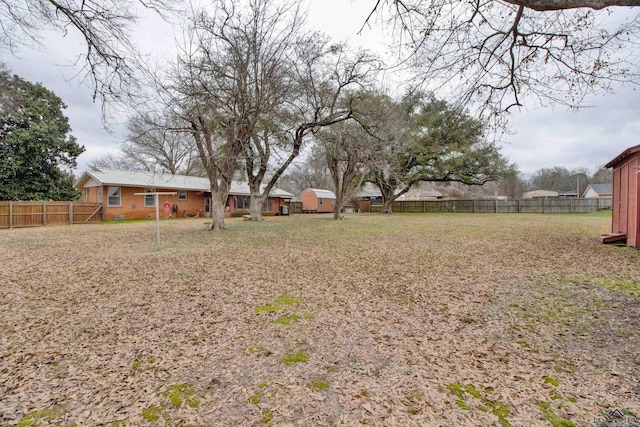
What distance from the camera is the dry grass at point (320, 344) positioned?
209 cm

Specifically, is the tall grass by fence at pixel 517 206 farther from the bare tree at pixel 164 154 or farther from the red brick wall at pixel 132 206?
the bare tree at pixel 164 154

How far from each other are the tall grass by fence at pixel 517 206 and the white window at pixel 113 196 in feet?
91.4

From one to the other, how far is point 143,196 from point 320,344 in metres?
22.0

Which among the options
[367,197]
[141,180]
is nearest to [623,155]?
[141,180]

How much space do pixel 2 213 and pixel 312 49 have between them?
16.8m

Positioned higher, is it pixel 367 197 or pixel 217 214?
pixel 367 197

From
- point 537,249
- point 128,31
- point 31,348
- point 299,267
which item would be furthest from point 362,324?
point 537,249

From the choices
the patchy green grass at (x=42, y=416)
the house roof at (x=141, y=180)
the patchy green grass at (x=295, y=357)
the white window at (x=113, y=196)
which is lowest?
the patchy green grass at (x=42, y=416)

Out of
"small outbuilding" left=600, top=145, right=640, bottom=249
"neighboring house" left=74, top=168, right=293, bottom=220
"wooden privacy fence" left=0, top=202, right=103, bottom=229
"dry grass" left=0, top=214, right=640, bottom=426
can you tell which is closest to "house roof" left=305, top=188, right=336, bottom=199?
"neighboring house" left=74, top=168, right=293, bottom=220

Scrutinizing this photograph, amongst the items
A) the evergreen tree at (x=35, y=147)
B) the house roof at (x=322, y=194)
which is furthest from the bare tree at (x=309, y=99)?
the house roof at (x=322, y=194)

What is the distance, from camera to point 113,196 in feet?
62.4

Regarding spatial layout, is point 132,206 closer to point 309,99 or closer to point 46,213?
point 46,213

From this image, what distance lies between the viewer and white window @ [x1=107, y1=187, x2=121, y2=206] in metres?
18.9

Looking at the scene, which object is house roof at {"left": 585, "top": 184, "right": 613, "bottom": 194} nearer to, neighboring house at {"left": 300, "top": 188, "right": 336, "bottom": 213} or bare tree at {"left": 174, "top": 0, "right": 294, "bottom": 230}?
neighboring house at {"left": 300, "top": 188, "right": 336, "bottom": 213}
